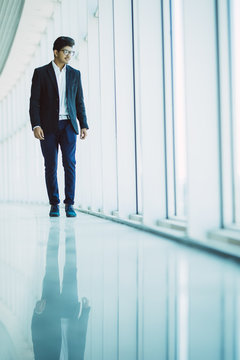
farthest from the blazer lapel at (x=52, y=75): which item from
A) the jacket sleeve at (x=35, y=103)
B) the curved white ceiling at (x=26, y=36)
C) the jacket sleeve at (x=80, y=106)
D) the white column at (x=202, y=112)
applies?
the curved white ceiling at (x=26, y=36)

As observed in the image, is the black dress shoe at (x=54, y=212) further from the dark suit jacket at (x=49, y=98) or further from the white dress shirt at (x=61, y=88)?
the white dress shirt at (x=61, y=88)

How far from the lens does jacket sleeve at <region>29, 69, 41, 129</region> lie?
3.46m

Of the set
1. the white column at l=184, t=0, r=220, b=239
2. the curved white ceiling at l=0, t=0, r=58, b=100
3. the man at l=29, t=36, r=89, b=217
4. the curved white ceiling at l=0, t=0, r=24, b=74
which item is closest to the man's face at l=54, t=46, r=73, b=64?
the man at l=29, t=36, r=89, b=217

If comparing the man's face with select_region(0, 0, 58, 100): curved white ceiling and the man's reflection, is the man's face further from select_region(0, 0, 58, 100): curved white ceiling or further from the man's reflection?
select_region(0, 0, 58, 100): curved white ceiling

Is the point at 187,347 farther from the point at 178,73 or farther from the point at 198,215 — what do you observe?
the point at 178,73

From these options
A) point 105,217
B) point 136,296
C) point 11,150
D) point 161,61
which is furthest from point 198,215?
point 11,150

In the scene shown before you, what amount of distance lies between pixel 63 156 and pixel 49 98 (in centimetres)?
55

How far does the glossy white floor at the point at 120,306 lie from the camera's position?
0.56m

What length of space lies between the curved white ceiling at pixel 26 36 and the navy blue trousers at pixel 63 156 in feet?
13.2

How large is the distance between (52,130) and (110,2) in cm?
138

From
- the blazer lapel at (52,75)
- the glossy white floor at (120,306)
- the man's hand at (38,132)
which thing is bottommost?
the glossy white floor at (120,306)

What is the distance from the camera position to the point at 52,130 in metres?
3.47

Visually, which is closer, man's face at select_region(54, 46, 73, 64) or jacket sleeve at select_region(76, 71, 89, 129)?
man's face at select_region(54, 46, 73, 64)

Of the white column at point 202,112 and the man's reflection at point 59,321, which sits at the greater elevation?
the white column at point 202,112
